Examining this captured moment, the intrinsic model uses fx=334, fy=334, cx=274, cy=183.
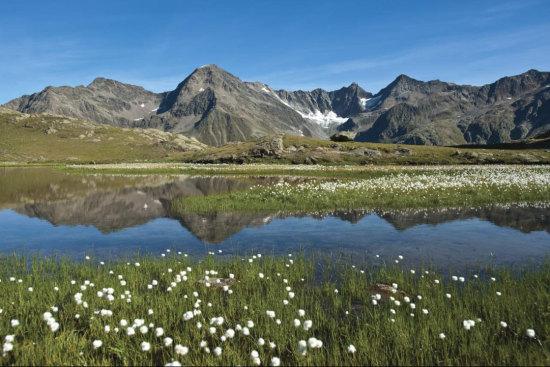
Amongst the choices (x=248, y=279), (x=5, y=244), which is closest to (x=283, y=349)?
(x=248, y=279)

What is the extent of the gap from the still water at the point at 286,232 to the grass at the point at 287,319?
3.08 meters

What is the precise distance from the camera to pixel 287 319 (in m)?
7.21

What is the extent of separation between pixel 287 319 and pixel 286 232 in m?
10.3

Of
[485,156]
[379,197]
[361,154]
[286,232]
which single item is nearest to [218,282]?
[286,232]

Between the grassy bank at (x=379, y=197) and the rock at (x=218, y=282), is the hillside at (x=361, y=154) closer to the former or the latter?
the grassy bank at (x=379, y=197)

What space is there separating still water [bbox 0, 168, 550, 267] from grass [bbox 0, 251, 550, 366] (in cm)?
308

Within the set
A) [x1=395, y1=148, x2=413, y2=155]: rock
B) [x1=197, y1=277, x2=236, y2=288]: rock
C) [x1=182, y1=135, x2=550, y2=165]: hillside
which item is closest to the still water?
[x1=197, y1=277, x2=236, y2=288]: rock

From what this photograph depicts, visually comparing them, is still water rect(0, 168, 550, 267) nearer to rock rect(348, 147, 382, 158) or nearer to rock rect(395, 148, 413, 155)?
rock rect(348, 147, 382, 158)

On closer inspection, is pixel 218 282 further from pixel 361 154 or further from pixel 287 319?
pixel 361 154

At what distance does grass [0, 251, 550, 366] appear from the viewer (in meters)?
6.02

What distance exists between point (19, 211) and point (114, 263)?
1805 centimetres

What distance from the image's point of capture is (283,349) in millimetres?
6270

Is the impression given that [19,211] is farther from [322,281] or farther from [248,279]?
[322,281]

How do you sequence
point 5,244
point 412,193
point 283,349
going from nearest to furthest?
point 283,349
point 5,244
point 412,193
